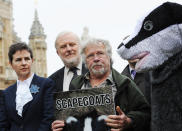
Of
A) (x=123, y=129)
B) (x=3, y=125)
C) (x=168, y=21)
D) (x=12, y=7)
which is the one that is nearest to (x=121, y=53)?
(x=168, y=21)

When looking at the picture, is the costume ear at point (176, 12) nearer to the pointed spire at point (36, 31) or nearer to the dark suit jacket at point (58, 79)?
the dark suit jacket at point (58, 79)

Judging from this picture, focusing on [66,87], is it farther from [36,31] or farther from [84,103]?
[36,31]

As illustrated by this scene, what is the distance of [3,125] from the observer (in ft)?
10.8

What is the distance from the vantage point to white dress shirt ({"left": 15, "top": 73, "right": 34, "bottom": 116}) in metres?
3.27

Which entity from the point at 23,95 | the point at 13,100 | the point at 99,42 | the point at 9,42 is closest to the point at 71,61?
the point at 23,95

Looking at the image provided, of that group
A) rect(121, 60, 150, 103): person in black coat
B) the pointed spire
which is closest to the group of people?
rect(121, 60, 150, 103): person in black coat

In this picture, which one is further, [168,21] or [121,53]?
[121,53]

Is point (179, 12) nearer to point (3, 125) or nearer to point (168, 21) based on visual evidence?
point (168, 21)

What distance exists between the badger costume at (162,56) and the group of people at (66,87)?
12.8 inches

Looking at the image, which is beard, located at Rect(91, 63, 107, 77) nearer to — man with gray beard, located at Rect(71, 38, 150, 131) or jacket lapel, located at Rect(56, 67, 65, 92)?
man with gray beard, located at Rect(71, 38, 150, 131)

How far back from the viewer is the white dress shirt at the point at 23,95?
3.27m

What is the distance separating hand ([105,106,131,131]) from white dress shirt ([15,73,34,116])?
44.9 inches

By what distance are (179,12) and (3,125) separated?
219cm

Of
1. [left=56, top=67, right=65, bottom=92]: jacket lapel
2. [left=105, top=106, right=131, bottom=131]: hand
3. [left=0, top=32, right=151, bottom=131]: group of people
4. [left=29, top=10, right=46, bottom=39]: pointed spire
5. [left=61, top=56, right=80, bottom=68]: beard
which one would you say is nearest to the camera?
[left=105, top=106, right=131, bottom=131]: hand
